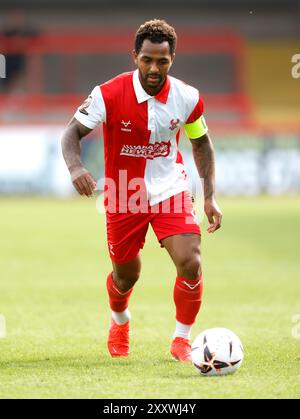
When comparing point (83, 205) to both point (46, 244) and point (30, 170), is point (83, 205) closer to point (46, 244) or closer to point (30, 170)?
point (30, 170)

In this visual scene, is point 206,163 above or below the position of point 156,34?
below

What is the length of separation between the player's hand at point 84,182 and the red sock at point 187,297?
1003mm

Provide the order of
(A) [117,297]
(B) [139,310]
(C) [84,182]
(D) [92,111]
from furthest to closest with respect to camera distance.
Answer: (B) [139,310] → (A) [117,297] → (D) [92,111] → (C) [84,182]

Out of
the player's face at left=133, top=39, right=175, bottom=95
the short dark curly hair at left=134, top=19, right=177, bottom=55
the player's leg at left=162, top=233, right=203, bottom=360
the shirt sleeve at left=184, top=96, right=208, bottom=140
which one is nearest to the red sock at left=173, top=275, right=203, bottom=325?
the player's leg at left=162, top=233, right=203, bottom=360

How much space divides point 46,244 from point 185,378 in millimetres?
8824

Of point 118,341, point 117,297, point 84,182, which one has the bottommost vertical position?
point 118,341

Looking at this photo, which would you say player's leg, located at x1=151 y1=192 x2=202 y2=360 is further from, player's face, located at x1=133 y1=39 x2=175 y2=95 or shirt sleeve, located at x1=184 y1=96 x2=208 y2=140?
player's face, located at x1=133 y1=39 x2=175 y2=95

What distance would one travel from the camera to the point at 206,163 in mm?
6840

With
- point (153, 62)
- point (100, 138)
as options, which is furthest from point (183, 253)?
point (100, 138)

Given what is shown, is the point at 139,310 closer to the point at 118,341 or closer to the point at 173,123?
the point at 118,341

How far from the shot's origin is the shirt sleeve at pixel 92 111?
6.40m

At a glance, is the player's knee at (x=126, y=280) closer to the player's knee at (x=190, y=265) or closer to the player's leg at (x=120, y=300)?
the player's leg at (x=120, y=300)

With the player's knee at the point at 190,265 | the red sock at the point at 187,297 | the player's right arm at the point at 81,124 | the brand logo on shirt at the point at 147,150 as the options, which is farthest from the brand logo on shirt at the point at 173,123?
the red sock at the point at 187,297

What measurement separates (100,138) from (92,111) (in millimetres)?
16067
